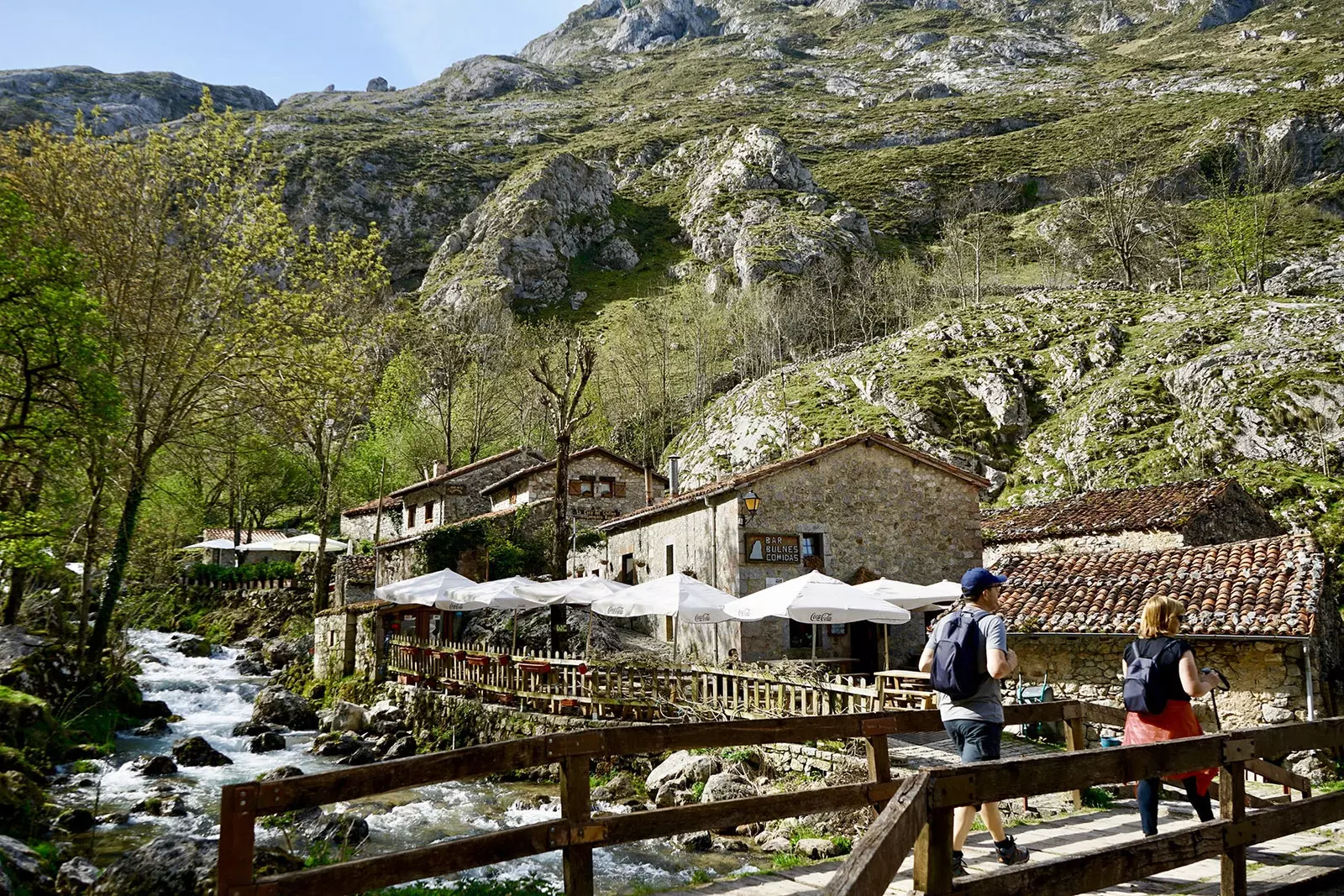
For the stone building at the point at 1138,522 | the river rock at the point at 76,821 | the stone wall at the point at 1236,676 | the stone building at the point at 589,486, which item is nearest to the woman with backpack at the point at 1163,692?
the stone wall at the point at 1236,676

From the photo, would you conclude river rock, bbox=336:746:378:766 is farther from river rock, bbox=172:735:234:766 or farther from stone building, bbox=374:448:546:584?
stone building, bbox=374:448:546:584

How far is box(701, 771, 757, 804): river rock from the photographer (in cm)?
1270

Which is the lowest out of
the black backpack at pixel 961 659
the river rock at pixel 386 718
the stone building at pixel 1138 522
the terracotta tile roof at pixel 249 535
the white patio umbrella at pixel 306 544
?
the river rock at pixel 386 718

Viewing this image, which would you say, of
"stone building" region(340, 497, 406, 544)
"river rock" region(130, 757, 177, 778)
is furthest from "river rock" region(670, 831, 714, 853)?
"stone building" region(340, 497, 406, 544)

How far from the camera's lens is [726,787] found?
12.8 metres

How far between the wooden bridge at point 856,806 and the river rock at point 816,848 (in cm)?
319

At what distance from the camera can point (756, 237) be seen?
94000 mm

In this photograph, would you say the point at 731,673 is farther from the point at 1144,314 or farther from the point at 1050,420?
the point at 1144,314

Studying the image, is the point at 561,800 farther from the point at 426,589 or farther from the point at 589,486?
the point at 589,486

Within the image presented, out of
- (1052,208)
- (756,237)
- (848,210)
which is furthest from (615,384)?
(1052,208)

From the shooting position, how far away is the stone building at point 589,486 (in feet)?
118

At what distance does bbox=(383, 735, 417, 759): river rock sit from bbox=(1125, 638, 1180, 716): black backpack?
1575 cm

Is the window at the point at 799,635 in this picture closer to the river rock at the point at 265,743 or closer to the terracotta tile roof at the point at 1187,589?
the terracotta tile roof at the point at 1187,589

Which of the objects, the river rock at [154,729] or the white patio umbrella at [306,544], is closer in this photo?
the river rock at [154,729]
